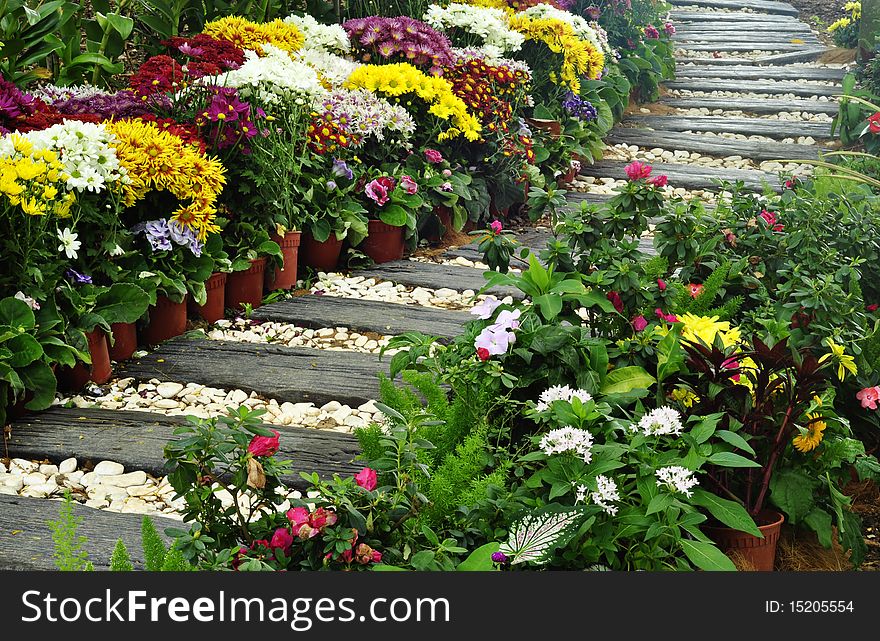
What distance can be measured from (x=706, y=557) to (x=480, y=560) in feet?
1.37

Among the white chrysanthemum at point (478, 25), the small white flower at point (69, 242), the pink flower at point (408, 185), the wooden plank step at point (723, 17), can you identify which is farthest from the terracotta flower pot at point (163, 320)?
the wooden plank step at point (723, 17)

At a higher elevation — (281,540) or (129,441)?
(281,540)

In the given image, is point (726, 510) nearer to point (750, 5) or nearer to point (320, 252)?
point (320, 252)

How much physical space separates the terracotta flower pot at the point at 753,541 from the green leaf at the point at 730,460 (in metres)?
0.24

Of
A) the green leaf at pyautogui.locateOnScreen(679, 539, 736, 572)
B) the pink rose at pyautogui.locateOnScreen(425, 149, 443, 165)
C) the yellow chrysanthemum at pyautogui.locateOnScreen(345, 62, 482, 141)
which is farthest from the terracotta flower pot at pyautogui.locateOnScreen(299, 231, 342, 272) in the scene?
the green leaf at pyautogui.locateOnScreen(679, 539, 736, 572)

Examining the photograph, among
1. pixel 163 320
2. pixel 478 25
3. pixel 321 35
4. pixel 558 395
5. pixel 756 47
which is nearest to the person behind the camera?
pixel 558 395

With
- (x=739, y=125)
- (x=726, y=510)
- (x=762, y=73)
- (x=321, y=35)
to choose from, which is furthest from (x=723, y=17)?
(x=726, y=510)

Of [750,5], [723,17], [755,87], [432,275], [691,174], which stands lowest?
[432,275]

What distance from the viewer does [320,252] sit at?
3.93 m

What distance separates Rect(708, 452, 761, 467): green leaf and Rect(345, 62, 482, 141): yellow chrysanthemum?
288 centimetres

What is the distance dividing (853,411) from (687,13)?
9.44 m

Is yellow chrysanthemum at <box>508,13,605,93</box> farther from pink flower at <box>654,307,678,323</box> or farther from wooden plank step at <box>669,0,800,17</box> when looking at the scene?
wooden plank step at <box>669,0,800,17</box>

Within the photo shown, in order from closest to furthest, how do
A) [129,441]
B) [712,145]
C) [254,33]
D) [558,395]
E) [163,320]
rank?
[558,395] < [129,441] < [163,320] < [254,33] < [712,145]

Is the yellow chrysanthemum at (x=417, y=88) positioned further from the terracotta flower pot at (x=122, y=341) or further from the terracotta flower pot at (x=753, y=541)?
the terracotta flower pot at (x=753, y=541)
